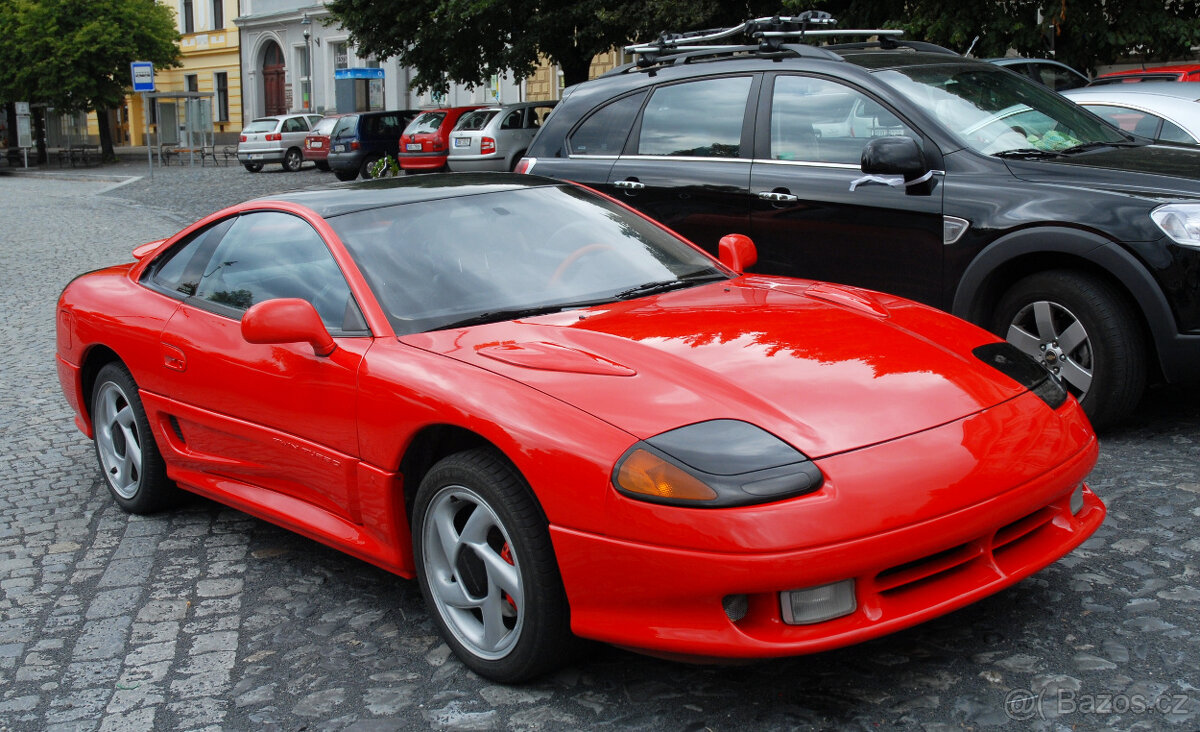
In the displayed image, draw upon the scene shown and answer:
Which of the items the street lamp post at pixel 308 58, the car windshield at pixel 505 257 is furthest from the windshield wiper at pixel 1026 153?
the street lamp post at pixel 308 58

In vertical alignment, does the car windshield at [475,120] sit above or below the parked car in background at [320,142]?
above

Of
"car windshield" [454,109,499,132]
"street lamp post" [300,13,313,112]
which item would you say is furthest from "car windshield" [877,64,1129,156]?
"street lamp post" [300,13,313,112]

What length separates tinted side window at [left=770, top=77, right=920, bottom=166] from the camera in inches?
228

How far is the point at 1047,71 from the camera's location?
13062 mm

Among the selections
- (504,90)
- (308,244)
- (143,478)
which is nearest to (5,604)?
(143,478)

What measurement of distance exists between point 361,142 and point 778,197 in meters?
24.1

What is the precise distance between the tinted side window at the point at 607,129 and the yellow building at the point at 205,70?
5046cm

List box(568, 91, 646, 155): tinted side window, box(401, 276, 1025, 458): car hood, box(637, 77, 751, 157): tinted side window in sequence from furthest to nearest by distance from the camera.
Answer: box(568, 91, 646, 155): tinted side window, box(637, 77, 751, 157): tinted side window, box(401, 276, 1025, 458): car hood

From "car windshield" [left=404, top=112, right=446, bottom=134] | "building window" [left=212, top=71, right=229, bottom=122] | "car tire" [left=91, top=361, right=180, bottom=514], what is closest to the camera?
"car tire" [left=91, top=361, right=180, bottom=514]

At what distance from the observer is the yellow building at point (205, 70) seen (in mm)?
55812

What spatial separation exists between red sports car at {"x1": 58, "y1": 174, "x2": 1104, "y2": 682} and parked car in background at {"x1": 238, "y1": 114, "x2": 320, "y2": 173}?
105 feet

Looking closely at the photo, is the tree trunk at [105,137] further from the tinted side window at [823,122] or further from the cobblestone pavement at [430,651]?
the cobblestone pavement at [430,651]

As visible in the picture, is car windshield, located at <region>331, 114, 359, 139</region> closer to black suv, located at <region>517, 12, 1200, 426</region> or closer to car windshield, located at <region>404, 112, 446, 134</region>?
car windshield, located at <region>404, 112, 446, 134</region>

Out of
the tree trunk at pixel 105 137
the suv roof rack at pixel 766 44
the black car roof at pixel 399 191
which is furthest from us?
the tree trunk at pixel 105 137
